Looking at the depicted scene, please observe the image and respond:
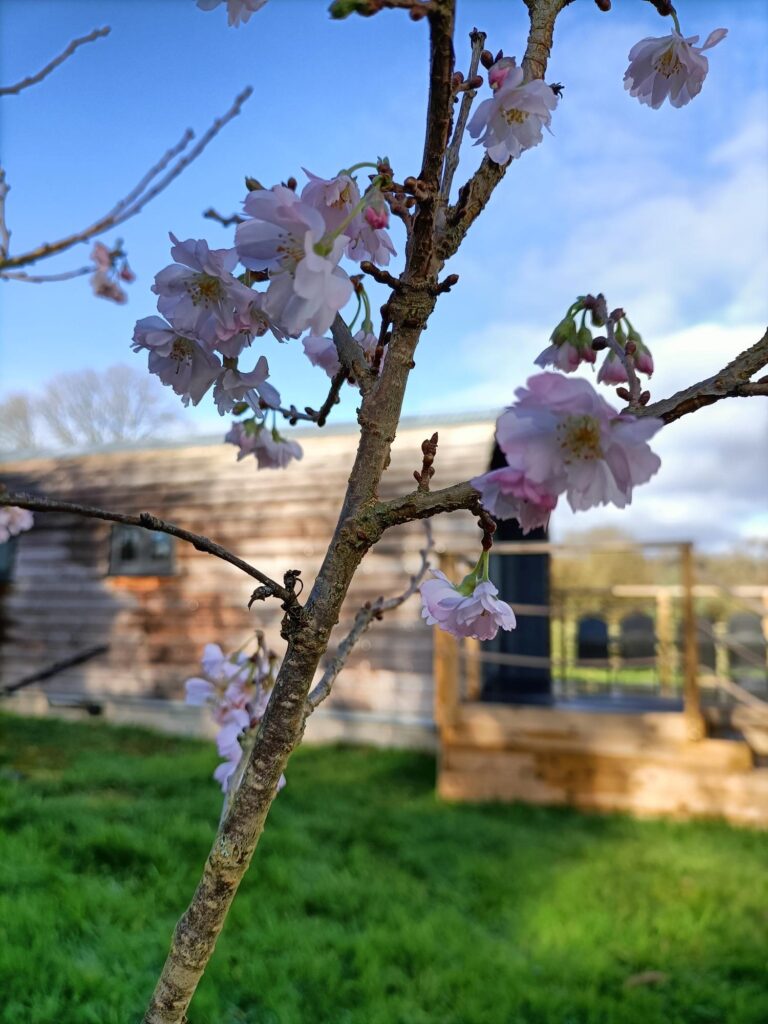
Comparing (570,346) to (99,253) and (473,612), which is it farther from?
(99,253)

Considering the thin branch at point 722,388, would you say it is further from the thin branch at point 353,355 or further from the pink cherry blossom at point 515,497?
the thin branch at point 353,355

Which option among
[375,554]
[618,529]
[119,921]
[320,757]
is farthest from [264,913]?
[618,529]

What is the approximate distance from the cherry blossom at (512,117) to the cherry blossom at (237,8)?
37 centimetres

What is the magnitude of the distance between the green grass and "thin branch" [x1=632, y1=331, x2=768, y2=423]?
8.38ft

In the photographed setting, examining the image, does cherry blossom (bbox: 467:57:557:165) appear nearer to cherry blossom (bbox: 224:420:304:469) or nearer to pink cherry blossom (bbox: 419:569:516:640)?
pink cherry blossom (bbox: 419:569:516:640)

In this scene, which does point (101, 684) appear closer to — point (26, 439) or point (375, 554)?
point (375, 554)

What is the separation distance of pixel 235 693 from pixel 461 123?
5.01 feet

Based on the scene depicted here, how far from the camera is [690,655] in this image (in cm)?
564

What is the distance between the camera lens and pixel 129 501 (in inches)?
395

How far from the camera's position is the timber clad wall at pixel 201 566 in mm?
8234

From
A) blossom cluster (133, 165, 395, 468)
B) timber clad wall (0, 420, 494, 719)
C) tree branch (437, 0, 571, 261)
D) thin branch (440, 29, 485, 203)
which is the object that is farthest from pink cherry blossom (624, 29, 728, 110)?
timber clad wall (0, 420, 494, 719)

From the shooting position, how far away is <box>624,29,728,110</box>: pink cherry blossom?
1481 millimetres

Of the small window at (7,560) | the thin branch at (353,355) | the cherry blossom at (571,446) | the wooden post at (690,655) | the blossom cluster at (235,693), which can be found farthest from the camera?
the small window at (7,560)

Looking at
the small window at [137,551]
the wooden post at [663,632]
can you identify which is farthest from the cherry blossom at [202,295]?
the small window at [137,551]
